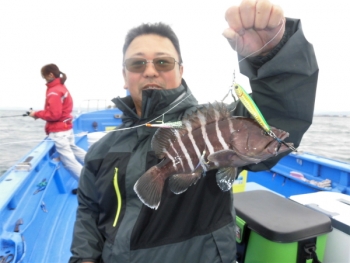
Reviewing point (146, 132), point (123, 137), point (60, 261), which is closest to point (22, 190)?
point (60, 261)

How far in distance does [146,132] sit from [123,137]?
183 mm

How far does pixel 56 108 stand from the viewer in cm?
460

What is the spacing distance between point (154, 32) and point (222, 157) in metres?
1.04

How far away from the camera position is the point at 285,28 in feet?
4.23

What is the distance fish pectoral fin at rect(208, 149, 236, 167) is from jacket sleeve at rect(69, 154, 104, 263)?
96cm

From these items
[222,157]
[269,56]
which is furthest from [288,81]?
[222,157]

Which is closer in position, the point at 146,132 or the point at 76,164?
the point at 146,132

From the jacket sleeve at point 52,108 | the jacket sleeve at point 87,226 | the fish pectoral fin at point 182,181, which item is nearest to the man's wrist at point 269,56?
the fish pectoral fin at point 182,181

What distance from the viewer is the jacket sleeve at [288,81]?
49.1 inches

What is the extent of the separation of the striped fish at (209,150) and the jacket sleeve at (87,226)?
713mm

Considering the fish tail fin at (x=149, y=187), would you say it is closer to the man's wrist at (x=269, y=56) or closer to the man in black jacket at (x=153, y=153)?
the man in black jacket at (x=153, y=153)

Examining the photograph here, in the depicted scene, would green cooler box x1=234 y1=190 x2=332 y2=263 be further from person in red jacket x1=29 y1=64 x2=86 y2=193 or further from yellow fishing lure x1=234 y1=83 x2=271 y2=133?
person in red jacket x1=29 y1=64 x2=86 y2=193

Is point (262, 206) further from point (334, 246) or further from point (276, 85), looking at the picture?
point (276, 85)

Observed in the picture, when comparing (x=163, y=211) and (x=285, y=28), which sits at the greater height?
(x=285, y=28)
